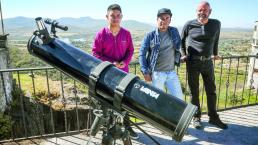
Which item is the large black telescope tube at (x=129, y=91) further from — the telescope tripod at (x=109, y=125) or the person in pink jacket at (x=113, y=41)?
the person in pink jacket at (x=113, y=41)

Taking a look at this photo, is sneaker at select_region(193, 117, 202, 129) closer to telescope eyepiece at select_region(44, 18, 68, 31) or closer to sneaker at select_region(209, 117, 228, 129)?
sneaker at select_region(209, 117, 228, 129)

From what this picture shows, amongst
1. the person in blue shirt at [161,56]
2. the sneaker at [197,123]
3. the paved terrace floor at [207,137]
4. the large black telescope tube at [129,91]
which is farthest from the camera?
the sneaker at [197,123]

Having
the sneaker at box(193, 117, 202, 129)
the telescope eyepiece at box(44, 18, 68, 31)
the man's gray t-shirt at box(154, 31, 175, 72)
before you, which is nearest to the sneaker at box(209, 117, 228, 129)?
the sneaker at box(193, 117, 202, 129)

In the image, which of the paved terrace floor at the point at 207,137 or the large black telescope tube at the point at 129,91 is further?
the paved terrace floor at the point at 207,137

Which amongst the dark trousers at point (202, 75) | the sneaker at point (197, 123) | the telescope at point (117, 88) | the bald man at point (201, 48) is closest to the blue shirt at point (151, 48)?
the bald man at point (201, 48)

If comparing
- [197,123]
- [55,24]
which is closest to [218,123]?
[197,123]

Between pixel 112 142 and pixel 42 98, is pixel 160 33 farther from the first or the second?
pixel 42 98

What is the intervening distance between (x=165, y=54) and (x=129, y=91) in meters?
2.22

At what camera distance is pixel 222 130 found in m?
4.99

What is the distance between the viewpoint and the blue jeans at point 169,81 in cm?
433

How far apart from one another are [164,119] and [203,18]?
2.72m

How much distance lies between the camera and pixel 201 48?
14.7 ft

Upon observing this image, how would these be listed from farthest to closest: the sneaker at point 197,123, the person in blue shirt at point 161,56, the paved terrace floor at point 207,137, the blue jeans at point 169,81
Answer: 1. the sneaker at point 197,123
2. the paved terrace floor at point 207,137
3. the blue jeans at point 169,81
4. the person in blue shirt at point 161,56

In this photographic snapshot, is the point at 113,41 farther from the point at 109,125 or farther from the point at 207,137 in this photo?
the point at 207,137
